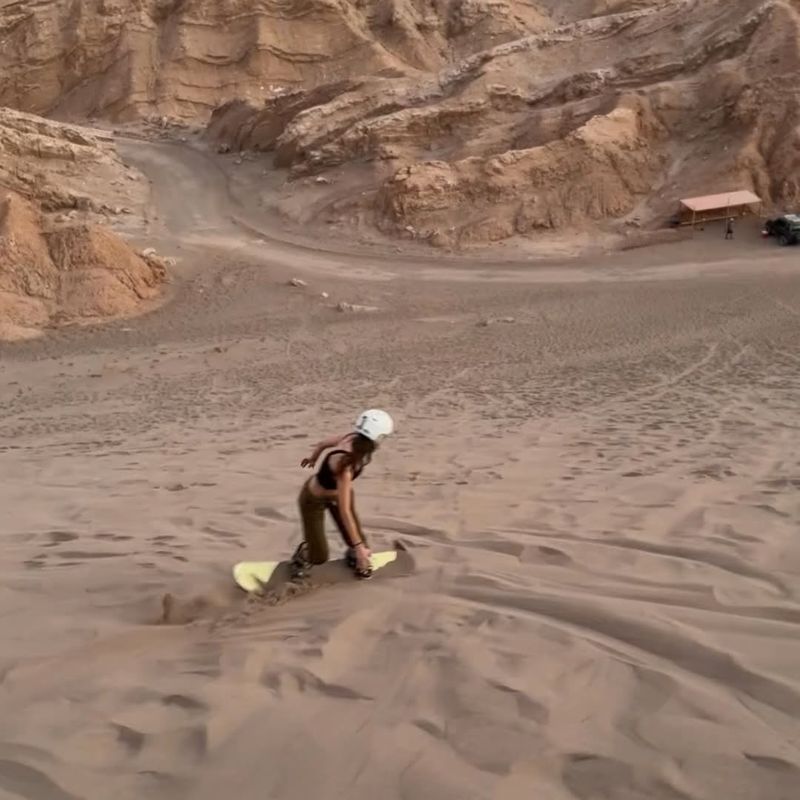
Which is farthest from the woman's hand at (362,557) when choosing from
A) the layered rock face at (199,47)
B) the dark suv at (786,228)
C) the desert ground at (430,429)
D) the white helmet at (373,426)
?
the layered rock face at (199,47)

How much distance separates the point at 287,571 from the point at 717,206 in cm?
1578

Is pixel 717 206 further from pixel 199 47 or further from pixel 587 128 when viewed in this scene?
pixel 199 47

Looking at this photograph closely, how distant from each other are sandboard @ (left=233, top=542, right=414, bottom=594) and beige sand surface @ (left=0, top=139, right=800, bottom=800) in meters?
0.13

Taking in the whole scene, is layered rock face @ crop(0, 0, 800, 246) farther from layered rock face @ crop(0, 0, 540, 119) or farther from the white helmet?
the white helmet

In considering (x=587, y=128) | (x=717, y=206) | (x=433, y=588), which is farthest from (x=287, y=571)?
(x=587, y=128)

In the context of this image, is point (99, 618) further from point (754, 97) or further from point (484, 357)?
point (754, 97)

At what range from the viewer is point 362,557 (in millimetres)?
4219

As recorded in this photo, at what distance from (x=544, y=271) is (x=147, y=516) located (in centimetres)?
1240

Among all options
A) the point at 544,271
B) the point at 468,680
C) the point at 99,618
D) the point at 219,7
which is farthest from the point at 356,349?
the point at 219,7

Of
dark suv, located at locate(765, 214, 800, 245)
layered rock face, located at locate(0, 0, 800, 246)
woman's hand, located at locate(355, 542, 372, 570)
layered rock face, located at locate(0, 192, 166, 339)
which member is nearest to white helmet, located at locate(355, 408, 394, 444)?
woman's hand, located at locate(355, 542, 372, 570)

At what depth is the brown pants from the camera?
420 centimetres

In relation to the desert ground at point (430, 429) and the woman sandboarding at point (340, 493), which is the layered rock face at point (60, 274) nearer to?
the desert ground at point (430, 429)

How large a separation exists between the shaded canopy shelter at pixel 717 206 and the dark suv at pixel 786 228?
0.86 m

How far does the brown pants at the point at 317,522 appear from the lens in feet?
A: 13.8
